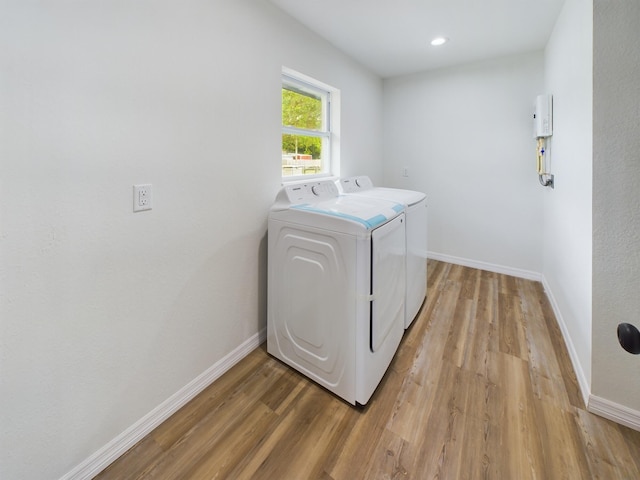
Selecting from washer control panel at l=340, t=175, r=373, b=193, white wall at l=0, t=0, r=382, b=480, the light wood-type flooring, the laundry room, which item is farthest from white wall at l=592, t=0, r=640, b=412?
white wall at l=0, t=0, r=382, b=480

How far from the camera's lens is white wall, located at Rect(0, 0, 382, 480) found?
994 millimetres

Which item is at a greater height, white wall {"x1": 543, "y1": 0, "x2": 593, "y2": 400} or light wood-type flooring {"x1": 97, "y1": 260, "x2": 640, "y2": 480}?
white wall {"x1": 543, "y1": 0, "x2": 593, "y2": 400}

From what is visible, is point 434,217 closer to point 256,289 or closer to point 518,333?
point 518,333

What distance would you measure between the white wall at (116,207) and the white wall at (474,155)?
2.26m

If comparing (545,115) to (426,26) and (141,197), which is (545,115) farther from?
(141,197)

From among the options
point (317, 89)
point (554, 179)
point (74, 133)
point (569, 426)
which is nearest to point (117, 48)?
point (74, 133)

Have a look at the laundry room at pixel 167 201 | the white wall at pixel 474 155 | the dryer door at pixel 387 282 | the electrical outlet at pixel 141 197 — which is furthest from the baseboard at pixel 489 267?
the electrical outlet at pixel 141 197

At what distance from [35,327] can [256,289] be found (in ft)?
3.70

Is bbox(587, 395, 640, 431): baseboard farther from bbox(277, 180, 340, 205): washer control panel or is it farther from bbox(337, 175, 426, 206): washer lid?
bbox(277, 180, 340, 205): washer control panel

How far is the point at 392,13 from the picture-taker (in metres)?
2.16

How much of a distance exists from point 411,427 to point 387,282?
2.37 ft

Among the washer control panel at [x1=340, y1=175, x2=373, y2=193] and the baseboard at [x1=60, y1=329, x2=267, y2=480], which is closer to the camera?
the baseboard at [x1=60, y1=329, x2=267, y2=480]

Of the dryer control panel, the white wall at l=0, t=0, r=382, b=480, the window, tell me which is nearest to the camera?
the white wall at l=0, t=0, r=382, b=480

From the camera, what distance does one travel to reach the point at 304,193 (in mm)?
2006
